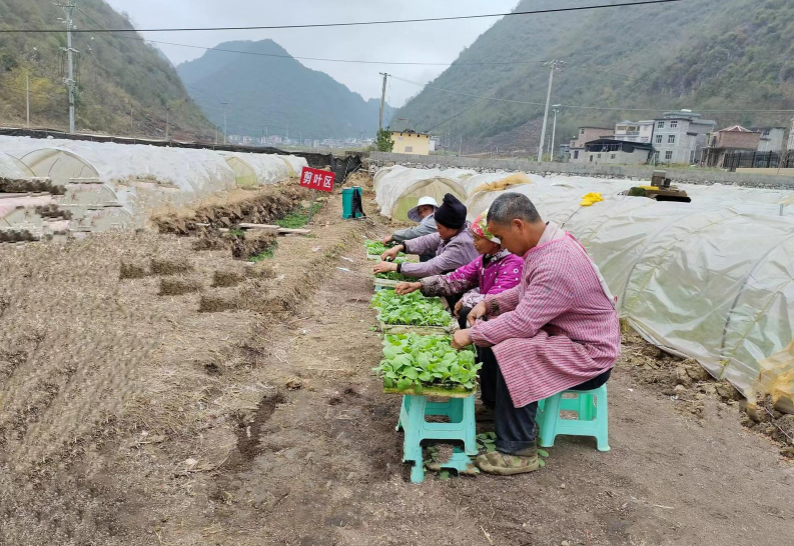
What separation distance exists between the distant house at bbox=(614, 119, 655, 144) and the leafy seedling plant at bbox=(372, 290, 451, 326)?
69.3m

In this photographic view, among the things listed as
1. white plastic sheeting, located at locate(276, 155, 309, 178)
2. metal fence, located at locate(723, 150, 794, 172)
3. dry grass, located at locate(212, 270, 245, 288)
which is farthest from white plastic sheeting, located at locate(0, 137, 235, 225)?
metal fence, located at locate(723, 150, 794, 172)

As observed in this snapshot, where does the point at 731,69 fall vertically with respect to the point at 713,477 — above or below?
above

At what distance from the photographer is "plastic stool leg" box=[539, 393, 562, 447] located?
3701mm

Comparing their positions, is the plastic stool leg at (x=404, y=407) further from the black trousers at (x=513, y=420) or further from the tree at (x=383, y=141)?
the tree at (x=383, y=141)

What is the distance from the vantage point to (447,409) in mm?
3953

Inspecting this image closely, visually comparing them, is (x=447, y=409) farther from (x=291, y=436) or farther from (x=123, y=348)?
(x=123, y=348)

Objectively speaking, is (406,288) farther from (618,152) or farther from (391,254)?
(618,152)

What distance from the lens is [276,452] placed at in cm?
371

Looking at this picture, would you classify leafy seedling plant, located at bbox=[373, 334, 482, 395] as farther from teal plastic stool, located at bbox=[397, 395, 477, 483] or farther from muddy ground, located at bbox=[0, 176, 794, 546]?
muddy ground, located at bbox=[0, 176, 794, 546]

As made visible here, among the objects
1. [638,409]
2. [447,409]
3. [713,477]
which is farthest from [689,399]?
[447,409]

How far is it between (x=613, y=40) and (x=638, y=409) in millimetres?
119839

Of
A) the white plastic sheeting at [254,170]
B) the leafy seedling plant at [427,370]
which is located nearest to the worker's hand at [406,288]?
the leafy seedling plant at [427,370]

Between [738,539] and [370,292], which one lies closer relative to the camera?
[738,539]

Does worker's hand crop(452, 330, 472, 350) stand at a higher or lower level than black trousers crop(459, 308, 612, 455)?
higher
